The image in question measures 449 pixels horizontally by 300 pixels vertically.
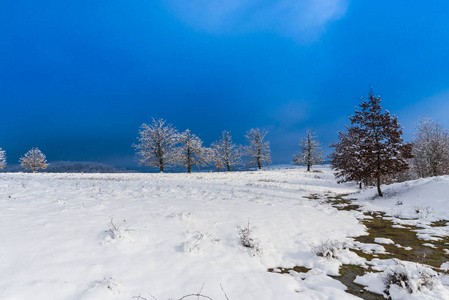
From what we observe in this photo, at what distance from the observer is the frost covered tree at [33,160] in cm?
4438

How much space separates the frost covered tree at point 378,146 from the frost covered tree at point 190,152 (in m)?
27.9

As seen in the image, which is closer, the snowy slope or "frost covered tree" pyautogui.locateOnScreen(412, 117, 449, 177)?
the snowy slope

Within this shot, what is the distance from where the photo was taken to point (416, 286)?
11.1 feet

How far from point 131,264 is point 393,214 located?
37.8 ft

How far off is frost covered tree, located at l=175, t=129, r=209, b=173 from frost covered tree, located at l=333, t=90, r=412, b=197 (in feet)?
91.7

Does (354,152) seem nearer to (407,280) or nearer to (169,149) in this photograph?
(407,280)

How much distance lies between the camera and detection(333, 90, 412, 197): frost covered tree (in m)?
13.2

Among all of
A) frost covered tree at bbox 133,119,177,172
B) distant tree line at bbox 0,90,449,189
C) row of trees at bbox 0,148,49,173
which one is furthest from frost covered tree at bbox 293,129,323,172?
row of trees at bbox 0,148,49,173

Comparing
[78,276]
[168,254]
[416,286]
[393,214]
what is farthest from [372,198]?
[78,276]

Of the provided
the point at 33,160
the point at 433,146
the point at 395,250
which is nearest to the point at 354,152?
the point at 395,250

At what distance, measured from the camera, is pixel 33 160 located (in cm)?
4472

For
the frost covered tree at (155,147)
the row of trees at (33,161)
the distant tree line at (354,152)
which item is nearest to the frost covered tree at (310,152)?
the distant tree line at (354,152)

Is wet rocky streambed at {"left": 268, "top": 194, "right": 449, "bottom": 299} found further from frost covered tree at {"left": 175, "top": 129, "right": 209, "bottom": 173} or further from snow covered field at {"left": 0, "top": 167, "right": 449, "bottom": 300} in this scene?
frost covered tree at {"left": 175, "top": 129, "right": 209, "bottom": 173}

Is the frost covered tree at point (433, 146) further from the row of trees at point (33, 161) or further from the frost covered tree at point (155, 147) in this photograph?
the row of trees at point (33, 161)
